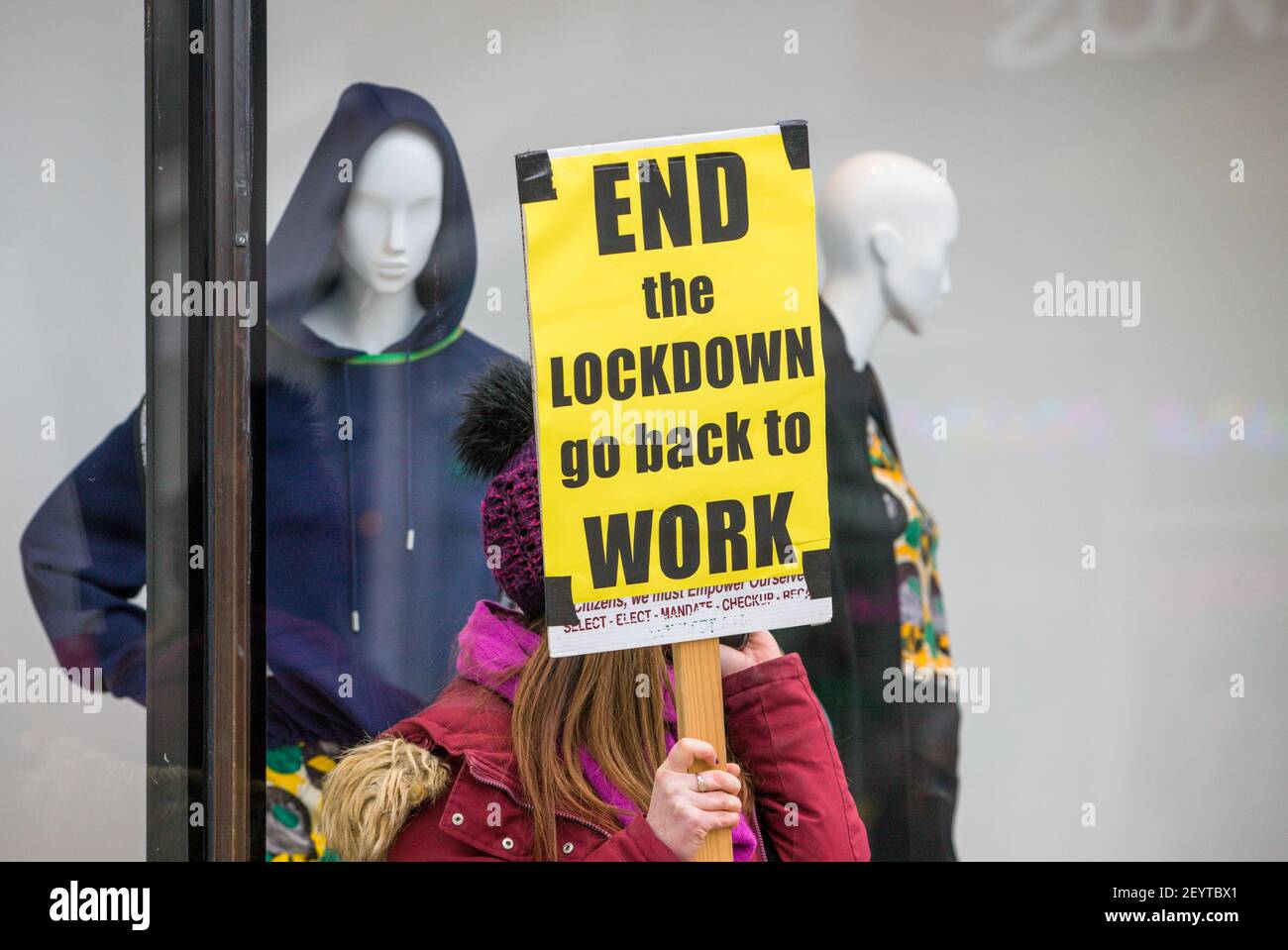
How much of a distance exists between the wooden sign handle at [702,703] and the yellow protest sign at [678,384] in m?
0.04

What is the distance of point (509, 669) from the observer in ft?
6.96

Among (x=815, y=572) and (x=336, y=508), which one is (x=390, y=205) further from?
(x=815, y=572)

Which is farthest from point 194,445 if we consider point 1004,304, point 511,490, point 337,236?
point 1004,304

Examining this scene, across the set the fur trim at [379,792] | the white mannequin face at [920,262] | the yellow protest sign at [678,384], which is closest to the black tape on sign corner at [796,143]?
the yellow protest sign at [678,384]

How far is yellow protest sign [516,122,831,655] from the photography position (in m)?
2.04

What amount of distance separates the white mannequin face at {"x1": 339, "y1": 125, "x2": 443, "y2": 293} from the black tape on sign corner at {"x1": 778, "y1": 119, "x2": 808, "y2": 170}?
3.86ft

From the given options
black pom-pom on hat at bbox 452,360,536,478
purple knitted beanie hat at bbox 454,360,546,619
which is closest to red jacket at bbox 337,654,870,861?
purple knitted beanie hat at bbox 454,360,546,619

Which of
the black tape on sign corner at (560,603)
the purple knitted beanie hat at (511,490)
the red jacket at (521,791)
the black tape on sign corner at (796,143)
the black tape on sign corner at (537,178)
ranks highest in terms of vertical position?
the black tape on sign corner at (796,143)

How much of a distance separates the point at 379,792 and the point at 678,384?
81 cm

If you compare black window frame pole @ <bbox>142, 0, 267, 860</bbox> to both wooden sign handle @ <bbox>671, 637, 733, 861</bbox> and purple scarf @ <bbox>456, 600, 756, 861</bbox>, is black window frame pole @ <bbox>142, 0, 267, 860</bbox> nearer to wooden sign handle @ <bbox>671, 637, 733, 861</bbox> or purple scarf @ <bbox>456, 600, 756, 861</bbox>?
purple scarf @ <bbox>456, 600, 756, 861</bbox>

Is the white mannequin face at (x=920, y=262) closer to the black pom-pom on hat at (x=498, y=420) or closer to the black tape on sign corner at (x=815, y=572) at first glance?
the black pom-pom on hat at (x=498, y=420)

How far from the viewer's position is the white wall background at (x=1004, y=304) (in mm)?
2969
